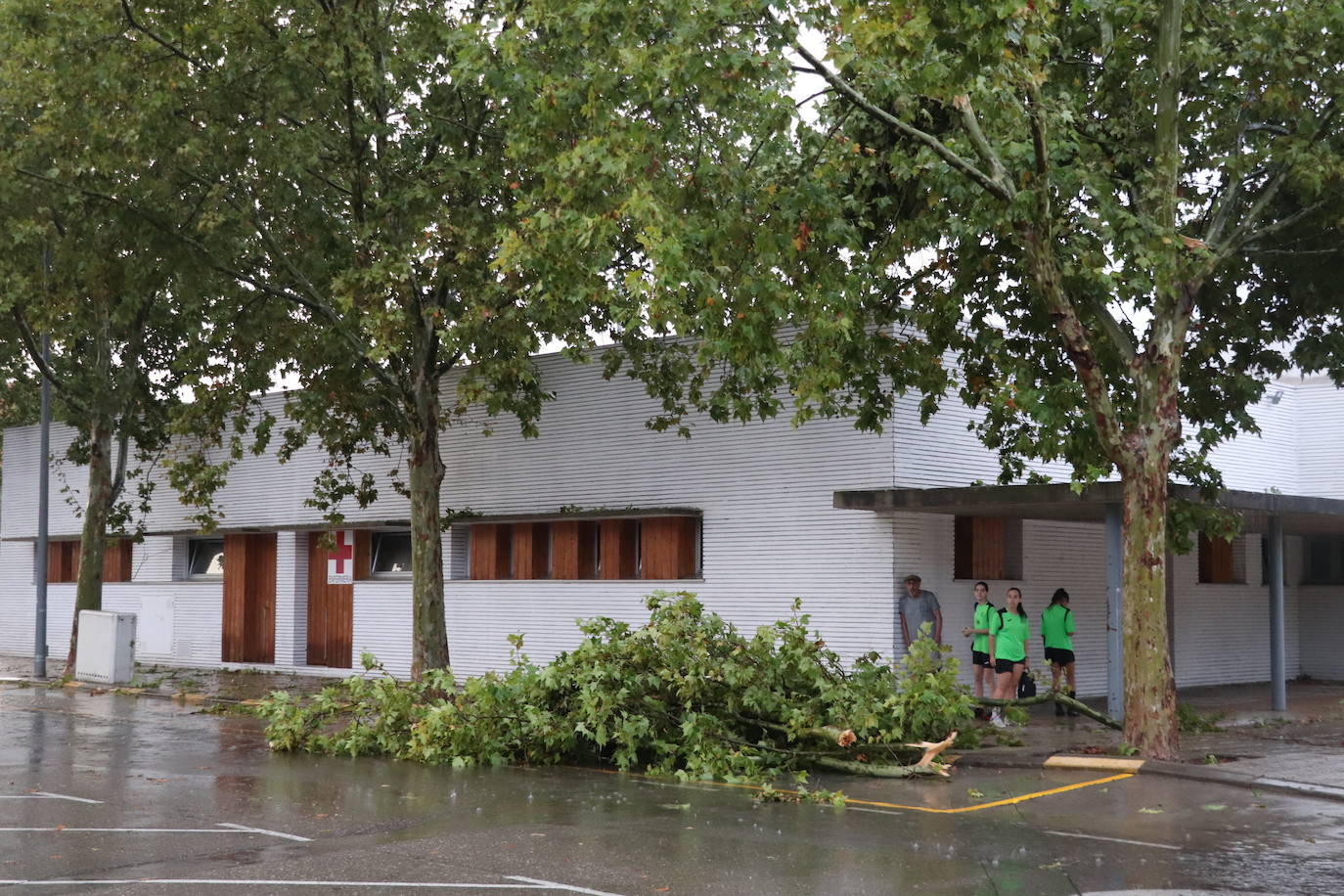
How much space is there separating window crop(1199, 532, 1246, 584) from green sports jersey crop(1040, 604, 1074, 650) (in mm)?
6818

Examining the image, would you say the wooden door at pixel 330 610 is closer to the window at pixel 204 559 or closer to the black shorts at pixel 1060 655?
the window at pixel 204 559

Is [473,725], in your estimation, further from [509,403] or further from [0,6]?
[0,6]

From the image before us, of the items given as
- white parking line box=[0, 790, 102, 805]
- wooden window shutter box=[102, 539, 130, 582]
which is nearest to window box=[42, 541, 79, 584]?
wooden window shutter box=[102, 539, 130, 582]

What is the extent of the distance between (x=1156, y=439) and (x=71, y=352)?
73.0 ft

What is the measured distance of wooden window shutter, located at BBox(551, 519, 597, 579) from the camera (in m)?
23.4

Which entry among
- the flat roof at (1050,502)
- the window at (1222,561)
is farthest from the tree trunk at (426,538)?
the window at (1222,561)

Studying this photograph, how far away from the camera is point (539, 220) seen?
45.8ft

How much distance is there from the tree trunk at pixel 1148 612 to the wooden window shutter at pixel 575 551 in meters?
10.8

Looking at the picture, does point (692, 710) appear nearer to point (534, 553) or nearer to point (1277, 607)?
point (534, 553)

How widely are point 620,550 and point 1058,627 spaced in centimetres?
706

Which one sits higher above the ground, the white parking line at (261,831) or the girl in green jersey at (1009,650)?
the girl in green jersey at (1009,650)

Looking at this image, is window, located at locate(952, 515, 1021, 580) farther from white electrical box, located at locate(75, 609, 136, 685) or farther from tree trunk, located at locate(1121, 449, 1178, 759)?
white electrical box, located at locate(75, 609, 136, 685)

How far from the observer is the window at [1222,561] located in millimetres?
25344

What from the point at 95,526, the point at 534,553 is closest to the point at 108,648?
the point at 95,526
